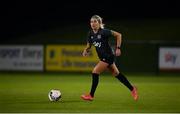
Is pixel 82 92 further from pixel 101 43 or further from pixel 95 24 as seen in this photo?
pixel 95 24

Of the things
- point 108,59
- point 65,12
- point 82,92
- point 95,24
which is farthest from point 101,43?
point 65,12

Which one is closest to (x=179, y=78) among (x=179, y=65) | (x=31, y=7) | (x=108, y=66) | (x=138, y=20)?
(x=179, y=65)

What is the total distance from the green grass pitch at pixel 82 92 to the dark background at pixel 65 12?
420 inches

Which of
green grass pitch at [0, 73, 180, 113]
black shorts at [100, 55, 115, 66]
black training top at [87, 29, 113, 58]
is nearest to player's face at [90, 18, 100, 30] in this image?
black training top at [87, 29, 113, 58]

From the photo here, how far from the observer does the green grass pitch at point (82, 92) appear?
13.5 metres

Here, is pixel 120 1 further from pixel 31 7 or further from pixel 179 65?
pixel 179 65

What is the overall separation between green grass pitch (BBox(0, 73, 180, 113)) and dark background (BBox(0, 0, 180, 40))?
10677 millimetres

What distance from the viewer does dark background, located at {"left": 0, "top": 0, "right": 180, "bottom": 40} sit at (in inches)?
1398

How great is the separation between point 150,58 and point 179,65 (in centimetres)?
139

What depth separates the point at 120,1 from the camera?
3572 centimetres

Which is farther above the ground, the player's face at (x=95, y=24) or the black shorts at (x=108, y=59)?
the player's face at (x=95, y=24)

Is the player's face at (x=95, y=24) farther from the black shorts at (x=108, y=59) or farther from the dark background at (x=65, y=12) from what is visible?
the dark background at (x=65, y=12)

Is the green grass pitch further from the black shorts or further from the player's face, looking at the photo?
Answer: the player's face

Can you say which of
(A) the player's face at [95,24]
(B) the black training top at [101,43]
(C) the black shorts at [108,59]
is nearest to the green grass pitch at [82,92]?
(C) the black shorts at [108,59]
